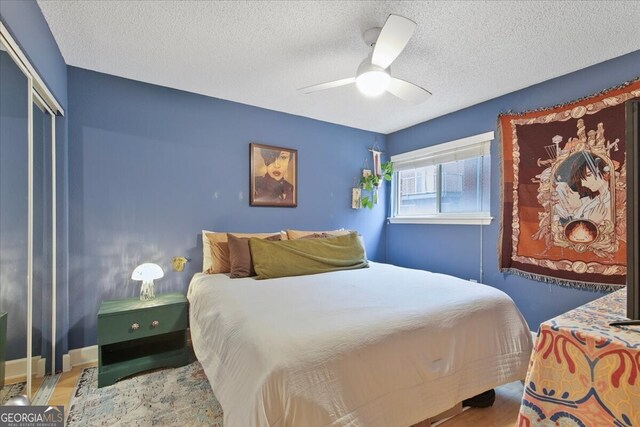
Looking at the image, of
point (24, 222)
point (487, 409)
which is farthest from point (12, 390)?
point (487, 409)

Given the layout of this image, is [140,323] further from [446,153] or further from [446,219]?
[446,153]

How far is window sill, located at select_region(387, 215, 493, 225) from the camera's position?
3.02 metres

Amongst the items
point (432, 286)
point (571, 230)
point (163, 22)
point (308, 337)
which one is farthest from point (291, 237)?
point (571, 230)

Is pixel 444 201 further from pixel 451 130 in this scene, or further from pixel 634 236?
pixel 634 236

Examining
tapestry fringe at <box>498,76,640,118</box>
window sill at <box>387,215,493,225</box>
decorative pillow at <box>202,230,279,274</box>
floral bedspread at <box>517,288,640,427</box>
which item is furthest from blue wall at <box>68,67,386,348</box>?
floral bedspread at <box>517,288,640,427</box>

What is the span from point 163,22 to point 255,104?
132cm

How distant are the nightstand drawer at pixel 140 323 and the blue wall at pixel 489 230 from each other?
2726 mm

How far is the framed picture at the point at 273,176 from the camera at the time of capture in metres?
3.12

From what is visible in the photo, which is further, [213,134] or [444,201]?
[444,201]

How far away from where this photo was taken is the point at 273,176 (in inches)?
127

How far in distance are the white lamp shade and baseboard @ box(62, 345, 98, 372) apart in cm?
70

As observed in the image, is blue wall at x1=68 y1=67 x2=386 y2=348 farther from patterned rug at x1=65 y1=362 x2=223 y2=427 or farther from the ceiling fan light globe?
the ceiling fan light globe

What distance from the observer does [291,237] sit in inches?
118

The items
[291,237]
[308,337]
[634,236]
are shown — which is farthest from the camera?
[291,237]
